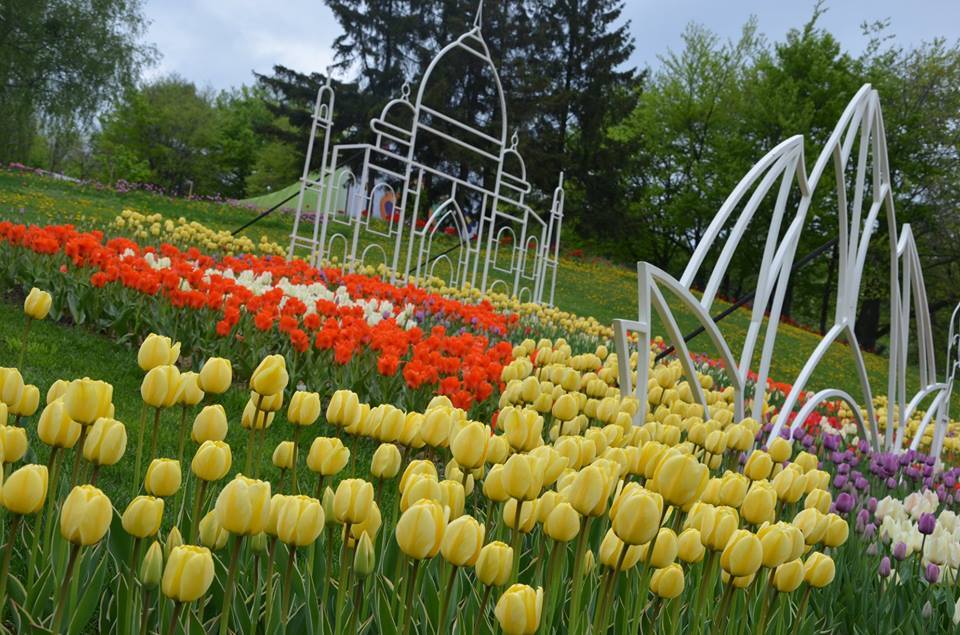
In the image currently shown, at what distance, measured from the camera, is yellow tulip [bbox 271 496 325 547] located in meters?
1.23

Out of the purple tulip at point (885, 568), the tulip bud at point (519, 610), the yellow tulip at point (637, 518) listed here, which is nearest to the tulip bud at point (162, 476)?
the tulip bud at point (519, 610)

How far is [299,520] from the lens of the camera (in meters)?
1.23

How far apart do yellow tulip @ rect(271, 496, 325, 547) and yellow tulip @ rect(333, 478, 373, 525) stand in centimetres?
8

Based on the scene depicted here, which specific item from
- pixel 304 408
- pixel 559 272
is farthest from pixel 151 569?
pixel 559 272

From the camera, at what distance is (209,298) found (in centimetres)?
474

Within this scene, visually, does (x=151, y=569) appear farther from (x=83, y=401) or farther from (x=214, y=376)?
(x=214, y=376)

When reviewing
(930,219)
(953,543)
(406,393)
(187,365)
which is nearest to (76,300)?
(187,365)

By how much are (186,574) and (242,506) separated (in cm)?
13

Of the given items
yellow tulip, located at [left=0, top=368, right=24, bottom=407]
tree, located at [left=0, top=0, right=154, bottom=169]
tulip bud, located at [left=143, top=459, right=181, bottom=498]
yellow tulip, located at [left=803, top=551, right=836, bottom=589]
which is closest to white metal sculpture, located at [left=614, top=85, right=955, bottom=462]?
yellow tulip, located at [left=803, top=551, right=836, bottom=589]

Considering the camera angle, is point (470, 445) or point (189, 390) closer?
point (470, 445)

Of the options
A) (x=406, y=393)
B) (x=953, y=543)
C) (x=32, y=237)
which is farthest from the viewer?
(x=32, y=237)

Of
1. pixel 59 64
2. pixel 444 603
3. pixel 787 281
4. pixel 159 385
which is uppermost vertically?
pixel 59 64

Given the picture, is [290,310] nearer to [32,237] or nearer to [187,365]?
[187,365]

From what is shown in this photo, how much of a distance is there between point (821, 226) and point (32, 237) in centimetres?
2973
